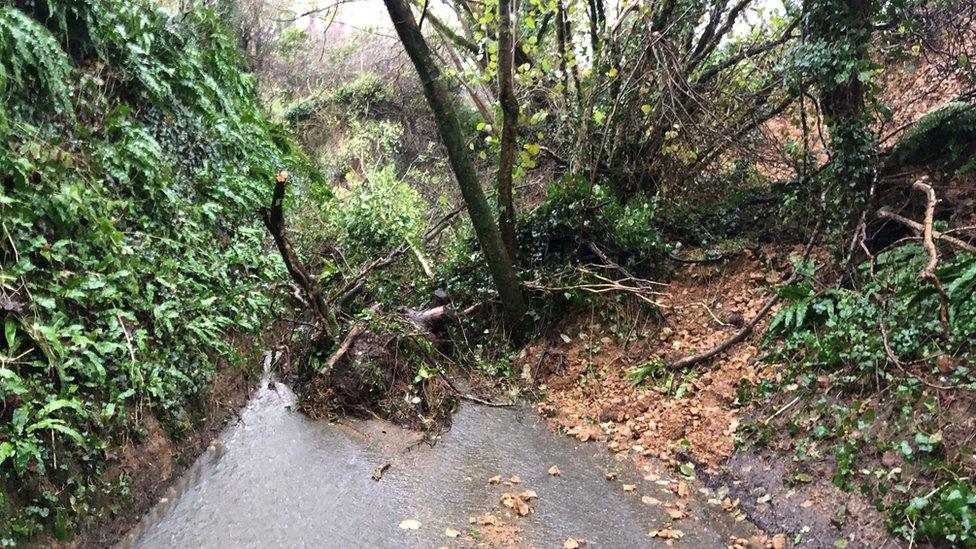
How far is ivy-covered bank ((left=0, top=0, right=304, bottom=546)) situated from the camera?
3.62m

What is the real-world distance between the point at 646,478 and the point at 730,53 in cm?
545

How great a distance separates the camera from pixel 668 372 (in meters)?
5.62

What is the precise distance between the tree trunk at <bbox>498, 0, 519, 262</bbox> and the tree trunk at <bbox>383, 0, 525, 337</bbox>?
36 cm

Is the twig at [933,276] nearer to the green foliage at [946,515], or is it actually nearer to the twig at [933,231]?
the twig at [933,231]

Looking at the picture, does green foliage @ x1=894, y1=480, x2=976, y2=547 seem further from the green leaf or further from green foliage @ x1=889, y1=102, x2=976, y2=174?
the green leaf

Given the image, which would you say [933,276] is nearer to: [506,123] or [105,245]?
[506,123]

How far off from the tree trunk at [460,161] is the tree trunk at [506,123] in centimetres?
36

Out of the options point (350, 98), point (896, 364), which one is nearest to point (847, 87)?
point (896, 364)

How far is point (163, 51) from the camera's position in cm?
681

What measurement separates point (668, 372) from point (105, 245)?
5.27 m

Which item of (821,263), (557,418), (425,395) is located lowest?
(557,418)

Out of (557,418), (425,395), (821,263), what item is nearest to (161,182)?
(425,395)

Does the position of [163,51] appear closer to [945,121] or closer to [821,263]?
[821,263]

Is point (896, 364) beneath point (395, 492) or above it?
above
